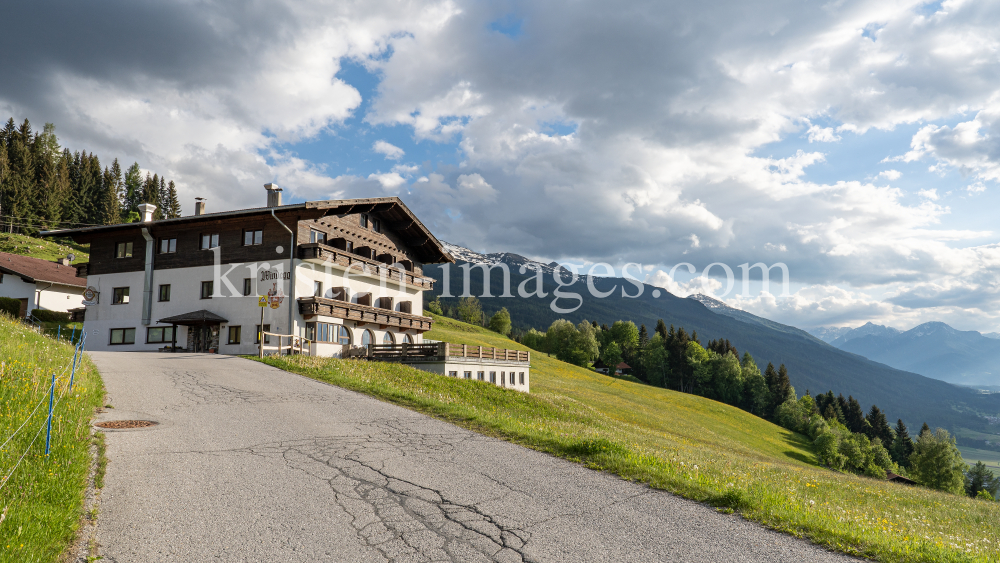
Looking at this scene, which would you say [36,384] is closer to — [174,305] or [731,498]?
[731,498]

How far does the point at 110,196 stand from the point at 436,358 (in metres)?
104

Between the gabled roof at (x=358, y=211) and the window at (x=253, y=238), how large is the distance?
1408 mm

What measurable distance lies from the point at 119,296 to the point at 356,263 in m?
17.6

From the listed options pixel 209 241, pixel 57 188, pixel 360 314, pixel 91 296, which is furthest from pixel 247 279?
pixel 57 188

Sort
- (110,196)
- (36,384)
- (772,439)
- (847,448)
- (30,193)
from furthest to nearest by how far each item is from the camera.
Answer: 1. (110,196)
2. (30,193)
3. (847,448)
4. (772,439)
5. (36,384)

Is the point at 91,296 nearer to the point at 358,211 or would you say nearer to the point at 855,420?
the point at 358,211

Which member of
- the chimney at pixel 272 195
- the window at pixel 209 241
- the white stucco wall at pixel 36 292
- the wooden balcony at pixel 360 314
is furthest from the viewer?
the white stucco wall at pixel 36 292

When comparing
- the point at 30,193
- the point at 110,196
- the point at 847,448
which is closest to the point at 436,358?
the point at 847,448

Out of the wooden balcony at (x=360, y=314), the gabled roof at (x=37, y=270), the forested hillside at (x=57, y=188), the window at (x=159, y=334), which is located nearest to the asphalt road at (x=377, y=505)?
the wooden balcony at (x=360, y=314)

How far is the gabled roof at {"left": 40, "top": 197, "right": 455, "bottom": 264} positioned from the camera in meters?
37.0

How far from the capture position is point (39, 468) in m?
7.75

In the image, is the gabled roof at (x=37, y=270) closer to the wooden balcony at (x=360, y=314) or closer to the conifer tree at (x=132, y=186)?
the wooden balcony at (x=360, y=314)

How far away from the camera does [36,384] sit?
40.1 feet

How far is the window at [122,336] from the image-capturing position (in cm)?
4069
